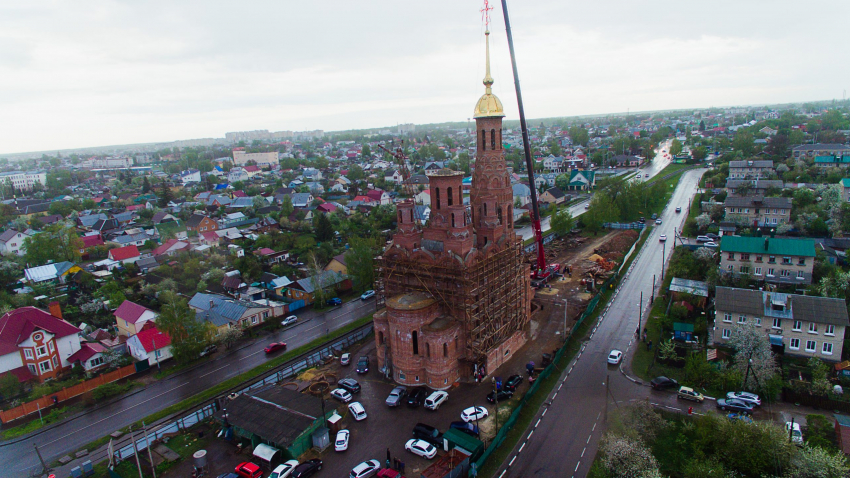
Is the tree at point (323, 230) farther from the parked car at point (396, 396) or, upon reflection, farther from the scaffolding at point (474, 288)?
the parked car at point (396, 396)

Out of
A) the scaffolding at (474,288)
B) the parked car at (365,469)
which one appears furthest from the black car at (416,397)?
the parked car at (365,469)

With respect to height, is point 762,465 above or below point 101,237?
below

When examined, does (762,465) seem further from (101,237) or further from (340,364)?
(101,237)

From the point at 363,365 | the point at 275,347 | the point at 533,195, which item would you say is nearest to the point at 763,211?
the point at 533,195

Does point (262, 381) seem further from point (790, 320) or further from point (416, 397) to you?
point (790, 320)

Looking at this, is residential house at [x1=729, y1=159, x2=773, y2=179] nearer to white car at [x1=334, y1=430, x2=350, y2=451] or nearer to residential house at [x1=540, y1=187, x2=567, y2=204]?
residential house at [x1=540, y1=187, x2=567, y2=204]

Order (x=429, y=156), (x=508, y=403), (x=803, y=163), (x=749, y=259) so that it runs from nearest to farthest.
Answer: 1. (x=508, y=403)
2. (x=749, y=259)
3. (x=803, y=163)
4. (x=429, y=156)

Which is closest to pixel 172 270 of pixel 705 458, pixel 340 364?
pixel 340 364

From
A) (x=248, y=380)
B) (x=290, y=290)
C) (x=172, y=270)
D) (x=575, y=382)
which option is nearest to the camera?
(x=575, y=382)
